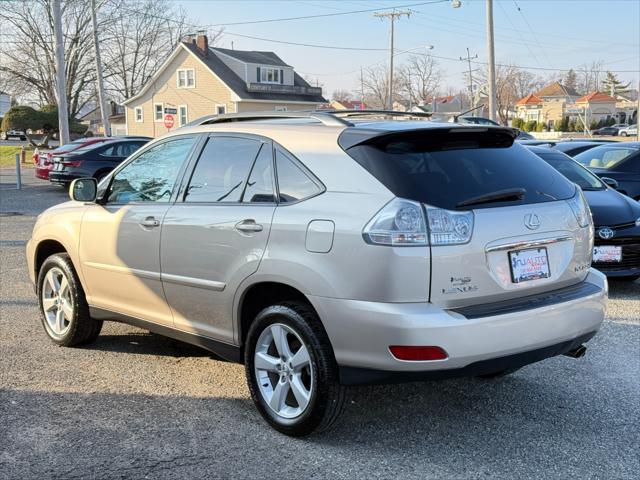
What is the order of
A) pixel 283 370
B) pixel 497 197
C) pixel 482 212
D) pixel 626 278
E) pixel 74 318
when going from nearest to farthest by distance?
1. pixel 482 212
2. pixel 497 197
3. pixel 283 370
4. pixel 74 318
5. pixel 626 278

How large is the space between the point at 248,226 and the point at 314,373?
904mm

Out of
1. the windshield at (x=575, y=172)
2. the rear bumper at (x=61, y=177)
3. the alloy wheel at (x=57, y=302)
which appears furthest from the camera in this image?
the rear bumper at (x=61, y=177)

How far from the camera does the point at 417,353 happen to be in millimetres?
3232

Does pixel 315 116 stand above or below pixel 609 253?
above

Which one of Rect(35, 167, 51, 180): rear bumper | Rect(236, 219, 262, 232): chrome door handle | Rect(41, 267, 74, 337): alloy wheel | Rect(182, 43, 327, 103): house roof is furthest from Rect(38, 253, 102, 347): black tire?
Rect(182, 43, 327, 103): house roof

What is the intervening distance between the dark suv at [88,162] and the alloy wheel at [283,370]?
582 inches

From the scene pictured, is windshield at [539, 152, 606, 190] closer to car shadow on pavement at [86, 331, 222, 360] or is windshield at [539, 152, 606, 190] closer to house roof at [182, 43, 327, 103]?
car shadow on pavement at [86, 331, 222, 360]

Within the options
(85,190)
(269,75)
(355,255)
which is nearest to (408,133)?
(355,255)

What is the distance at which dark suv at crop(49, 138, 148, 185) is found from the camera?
57.8 ft

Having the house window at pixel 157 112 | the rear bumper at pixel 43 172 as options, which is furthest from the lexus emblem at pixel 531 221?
the house window at pixel 157 112

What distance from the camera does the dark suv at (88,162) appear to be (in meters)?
17.6

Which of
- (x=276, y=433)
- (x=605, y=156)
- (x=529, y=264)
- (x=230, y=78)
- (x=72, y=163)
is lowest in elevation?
(x=276, y=433)

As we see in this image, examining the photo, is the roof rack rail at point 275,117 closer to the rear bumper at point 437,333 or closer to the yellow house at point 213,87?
the rear bumper at point 437,333

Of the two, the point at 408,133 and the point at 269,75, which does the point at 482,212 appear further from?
the point at 269,75
